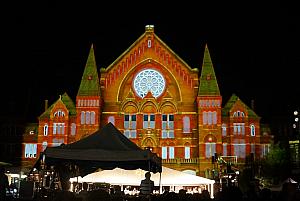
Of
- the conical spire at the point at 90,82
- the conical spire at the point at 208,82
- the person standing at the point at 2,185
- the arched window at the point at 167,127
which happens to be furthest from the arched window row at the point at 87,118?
the person standing at the point at 2,185

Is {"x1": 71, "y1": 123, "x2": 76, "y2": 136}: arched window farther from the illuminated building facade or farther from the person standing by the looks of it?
the person standing

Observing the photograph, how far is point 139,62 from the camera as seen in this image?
62375 mm

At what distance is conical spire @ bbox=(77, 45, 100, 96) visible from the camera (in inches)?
2400

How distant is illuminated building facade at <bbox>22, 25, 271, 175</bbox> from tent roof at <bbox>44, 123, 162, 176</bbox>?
41.3 metres

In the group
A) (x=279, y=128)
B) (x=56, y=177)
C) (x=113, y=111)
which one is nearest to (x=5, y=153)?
(x=113, y=111)

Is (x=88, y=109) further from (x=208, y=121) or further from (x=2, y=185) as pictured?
(x=2, y=185)

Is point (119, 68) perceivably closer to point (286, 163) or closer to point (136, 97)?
point (136, 97)

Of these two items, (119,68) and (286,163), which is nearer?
(286,163)

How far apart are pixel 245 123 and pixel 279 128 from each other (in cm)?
1007

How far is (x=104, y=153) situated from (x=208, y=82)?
45898 mm

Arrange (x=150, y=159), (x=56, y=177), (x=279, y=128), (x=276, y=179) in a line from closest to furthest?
1. (x=150, y=159)
2. (x=56, y=177)
3. (x=276, y=179)
4. (x=279, y=128)

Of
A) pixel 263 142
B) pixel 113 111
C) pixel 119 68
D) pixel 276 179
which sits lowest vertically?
pixel 276 179

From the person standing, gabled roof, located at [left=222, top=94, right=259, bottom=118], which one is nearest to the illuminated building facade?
gabled roof, located at [left=222, top=94, right=259, bottom=118]

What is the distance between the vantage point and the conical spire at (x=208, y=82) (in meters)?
60.5
